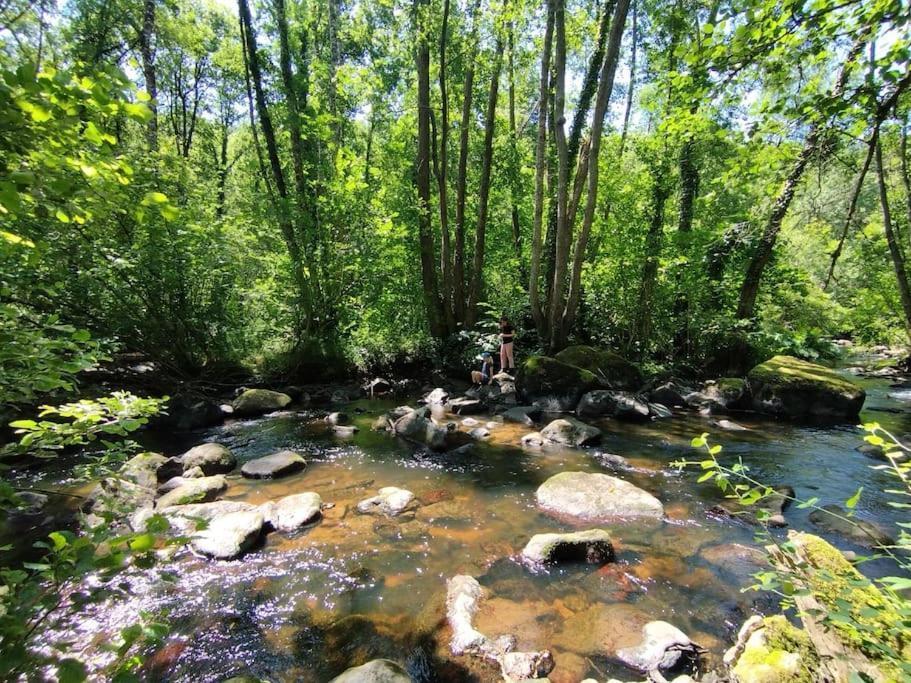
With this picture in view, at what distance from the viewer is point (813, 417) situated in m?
10.5

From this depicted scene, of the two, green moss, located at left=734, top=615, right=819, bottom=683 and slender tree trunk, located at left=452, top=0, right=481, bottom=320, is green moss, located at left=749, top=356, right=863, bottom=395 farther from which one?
green moss, located at left=734, top=615, right=819, bottom=683

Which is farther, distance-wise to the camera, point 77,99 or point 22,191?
point 77,99

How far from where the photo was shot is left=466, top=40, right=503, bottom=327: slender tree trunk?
568 inches

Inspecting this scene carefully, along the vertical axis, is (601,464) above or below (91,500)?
below

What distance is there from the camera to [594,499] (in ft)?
19.9

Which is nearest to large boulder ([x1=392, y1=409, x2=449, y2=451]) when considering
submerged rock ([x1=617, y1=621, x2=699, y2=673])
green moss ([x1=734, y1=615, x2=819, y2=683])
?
submerged rock ([x1=617, y1=621, x2=699, y2=673])

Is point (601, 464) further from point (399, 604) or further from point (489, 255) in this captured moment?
point (489, 255)

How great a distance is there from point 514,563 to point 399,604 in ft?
4.27

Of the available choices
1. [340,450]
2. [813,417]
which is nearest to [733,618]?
[340,450]

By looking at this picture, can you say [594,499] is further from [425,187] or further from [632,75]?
[632,75]

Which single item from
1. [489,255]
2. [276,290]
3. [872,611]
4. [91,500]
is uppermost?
[489,255]

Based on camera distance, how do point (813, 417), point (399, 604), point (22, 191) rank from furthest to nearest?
1. point (813, 417)
2. point (399, 604)
3. point (22, 191)


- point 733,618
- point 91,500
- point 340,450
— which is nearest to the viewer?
point 733,618

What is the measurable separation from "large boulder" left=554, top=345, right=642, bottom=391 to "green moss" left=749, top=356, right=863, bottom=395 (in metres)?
2.85
